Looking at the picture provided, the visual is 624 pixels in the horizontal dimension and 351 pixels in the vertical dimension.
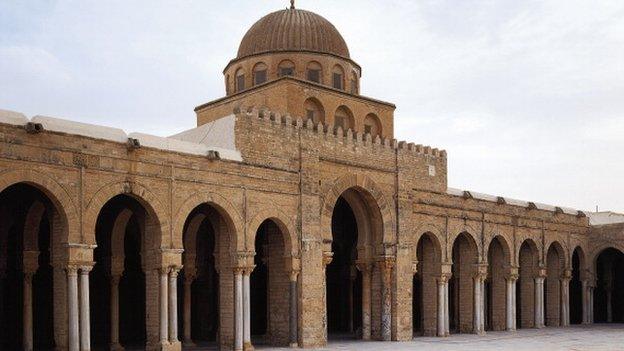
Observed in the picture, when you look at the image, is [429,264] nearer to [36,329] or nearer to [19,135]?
[36,329]

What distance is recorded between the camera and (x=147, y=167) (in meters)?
17.6

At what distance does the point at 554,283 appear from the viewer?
33.6m

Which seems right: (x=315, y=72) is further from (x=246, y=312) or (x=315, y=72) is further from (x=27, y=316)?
(x=27, y=316)

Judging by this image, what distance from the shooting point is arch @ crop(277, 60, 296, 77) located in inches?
1010

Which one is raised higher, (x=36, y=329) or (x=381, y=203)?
(x=381, y=203)

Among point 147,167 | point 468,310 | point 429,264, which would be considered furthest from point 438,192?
point 147,167

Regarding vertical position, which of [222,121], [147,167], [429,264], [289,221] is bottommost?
[429,264]

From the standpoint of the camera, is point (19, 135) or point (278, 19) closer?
point (19, 135)

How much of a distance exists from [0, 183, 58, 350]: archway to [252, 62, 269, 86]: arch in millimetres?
8872

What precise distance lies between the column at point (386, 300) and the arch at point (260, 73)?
24.5 ft

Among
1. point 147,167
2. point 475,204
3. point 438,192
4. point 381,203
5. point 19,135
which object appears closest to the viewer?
point 19,135

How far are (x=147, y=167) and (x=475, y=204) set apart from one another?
14.8m

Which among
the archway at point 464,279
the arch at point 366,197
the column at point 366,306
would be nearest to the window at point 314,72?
the arch at point 366,197

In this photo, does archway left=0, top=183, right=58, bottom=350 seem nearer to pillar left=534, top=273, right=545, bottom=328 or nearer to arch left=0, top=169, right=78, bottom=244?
arch left=0, top=169, right=78, bottom=244
